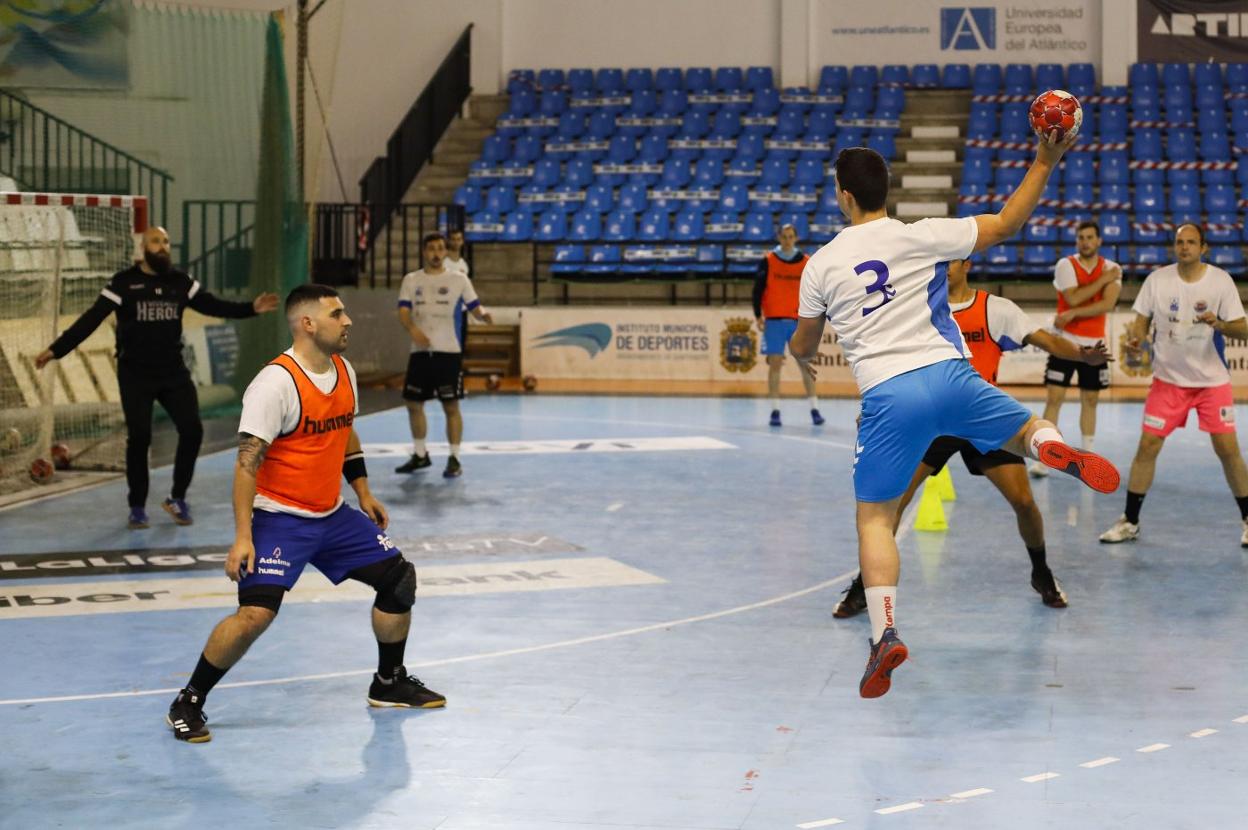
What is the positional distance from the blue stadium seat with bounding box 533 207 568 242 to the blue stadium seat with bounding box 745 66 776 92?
15.9 feet

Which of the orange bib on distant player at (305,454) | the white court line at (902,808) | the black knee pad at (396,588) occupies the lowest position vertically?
the white court line at (902,808)

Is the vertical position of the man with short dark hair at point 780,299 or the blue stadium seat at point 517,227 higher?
the blue stadium seat at point 517,227

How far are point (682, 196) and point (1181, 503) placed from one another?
16032 millimetres

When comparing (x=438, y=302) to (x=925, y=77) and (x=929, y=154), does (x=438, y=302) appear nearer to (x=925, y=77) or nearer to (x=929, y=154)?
(x=929, y=154)

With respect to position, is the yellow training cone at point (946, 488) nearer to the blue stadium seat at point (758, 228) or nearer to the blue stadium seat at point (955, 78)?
the blue stadium seat at point (758, 228)

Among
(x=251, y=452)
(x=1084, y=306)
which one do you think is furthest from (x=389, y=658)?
(x=1084, y=306)

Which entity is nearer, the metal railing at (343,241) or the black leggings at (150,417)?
the black leggings at (150,417)

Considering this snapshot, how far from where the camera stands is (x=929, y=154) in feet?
91.6

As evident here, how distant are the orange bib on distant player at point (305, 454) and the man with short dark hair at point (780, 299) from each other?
12.0 metres

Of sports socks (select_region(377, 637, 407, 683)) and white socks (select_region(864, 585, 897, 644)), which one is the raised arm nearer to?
white socks (select_region(864, 585, 897, 644))

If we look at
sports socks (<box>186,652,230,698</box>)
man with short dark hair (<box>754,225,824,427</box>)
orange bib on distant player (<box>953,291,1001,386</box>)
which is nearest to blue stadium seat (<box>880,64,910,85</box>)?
man with short dark hair (<box>754,225,824,427</box>)

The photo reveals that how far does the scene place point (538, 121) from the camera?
29.4 meters

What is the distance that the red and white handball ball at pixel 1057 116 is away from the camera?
5262mm

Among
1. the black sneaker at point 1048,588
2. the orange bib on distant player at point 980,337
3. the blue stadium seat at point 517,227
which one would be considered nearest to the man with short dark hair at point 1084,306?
the orange bib on distant player at point 980,337
